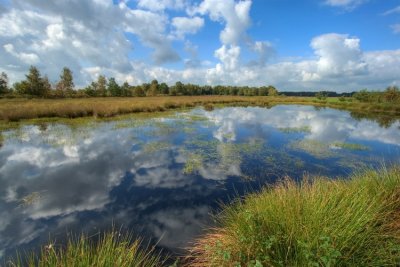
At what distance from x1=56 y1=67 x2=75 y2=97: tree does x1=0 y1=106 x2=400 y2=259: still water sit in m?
48.9

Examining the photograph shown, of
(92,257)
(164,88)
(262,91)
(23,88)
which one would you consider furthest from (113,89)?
(262,91)

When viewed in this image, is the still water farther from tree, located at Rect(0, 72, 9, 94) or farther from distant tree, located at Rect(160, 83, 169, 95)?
distant tree, located at Rect(160, 83, 169, 95)

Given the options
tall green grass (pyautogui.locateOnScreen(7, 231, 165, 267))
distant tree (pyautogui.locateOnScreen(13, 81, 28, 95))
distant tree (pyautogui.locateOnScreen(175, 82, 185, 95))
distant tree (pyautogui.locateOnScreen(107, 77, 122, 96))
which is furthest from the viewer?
distant tree (pyautogui.locateOnScreen(175, 82, 185, 95))

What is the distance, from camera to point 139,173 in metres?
10.9

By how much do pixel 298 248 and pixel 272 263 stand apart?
476mm

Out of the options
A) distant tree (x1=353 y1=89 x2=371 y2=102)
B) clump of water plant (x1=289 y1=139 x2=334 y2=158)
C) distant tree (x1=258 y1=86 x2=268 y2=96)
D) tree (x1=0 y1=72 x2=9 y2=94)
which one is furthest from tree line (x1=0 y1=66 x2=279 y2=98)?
distant tree (x1=353 y1=89 x2=371 y2=102)

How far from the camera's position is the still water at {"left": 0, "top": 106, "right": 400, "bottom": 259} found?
22.4 ft

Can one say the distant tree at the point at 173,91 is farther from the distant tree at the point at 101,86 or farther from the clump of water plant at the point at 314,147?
the clump of water plant at the point at 314,147

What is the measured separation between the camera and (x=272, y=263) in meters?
3.54

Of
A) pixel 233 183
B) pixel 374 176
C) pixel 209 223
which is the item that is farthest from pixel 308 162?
pixel 209 223

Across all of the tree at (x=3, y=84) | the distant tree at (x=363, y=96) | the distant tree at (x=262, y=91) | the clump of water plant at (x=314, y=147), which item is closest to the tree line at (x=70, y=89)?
the tree at (x=3, y=84)

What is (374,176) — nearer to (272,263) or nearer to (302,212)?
(302,212)

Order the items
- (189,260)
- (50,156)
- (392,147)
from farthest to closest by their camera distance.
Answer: (392,147)
(50,156)
(189,260)

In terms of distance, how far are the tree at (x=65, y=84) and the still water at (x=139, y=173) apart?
160 feet
